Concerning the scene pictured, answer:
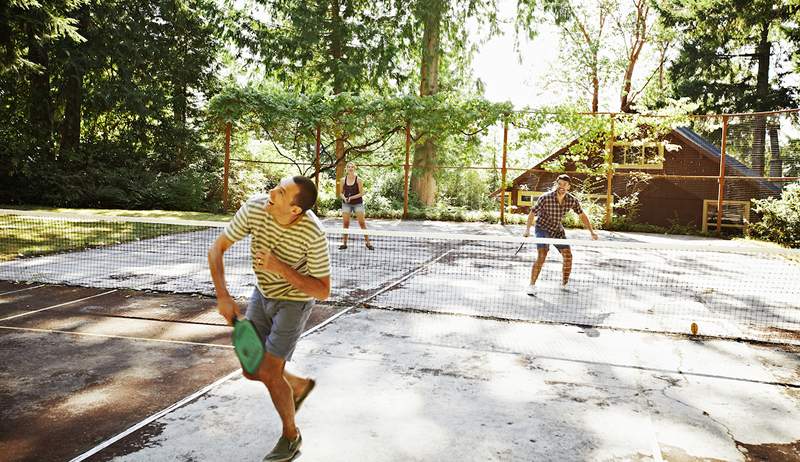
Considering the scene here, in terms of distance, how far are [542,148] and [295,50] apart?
13363mm

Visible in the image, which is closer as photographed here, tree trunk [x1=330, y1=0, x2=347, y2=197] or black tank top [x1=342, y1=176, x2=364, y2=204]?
black tank top [x1=342, y1=176, x2=364, y2=204]

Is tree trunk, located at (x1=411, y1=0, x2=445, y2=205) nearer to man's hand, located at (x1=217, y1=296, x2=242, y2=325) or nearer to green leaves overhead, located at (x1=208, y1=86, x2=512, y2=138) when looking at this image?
green leaves overhead, located at (x1=208, y1=86, x2=512, y2=138)

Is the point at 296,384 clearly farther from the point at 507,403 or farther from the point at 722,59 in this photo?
the point at 722,59

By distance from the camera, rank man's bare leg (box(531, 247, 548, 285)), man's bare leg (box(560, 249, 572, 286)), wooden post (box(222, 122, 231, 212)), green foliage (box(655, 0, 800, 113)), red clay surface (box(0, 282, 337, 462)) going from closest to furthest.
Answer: red clay surface (box(0, 282, 337, 462)) < man's bare leg (box(531, 247, 548, 285)) < man's bare leg (box(560, 249, 572, 286)) < wooden post (box(222, 122, 231, 212)) < green foliage (box(655, 0, 800, 113))

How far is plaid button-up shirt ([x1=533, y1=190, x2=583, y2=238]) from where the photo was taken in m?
9.27

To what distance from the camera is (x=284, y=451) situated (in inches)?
141

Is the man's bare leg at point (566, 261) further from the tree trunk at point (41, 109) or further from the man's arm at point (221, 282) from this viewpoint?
the tree trunk at point (41, 109)

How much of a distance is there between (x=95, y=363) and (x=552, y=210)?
6.46 m

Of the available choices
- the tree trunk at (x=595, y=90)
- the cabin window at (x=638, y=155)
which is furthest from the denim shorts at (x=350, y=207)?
the tree trunk at (x=595, y=90)

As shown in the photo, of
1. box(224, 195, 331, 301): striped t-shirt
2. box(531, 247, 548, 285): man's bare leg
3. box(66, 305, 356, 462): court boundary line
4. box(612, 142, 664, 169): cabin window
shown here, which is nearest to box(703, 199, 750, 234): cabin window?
box(612, 142, 664, 169): cabin window

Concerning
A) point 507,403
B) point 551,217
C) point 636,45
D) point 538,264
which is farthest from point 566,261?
point 636,45

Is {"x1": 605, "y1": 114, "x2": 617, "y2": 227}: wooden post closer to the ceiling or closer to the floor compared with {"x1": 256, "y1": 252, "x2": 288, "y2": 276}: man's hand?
closer to the ceiling

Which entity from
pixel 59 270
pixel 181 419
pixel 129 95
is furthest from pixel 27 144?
pixel 181 419

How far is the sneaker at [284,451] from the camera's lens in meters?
3.54
